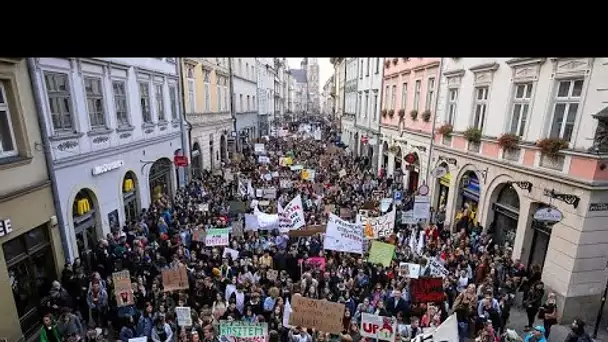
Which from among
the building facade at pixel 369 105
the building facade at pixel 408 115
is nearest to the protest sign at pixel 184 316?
the building facade at pixel 408 115

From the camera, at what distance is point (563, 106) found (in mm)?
11180

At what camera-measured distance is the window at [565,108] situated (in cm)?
1070

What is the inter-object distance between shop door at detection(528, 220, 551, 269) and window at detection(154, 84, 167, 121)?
17.4m

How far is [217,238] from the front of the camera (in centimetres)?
1222

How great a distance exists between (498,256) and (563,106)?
16.7 feet

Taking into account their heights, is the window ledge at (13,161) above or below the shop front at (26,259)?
above

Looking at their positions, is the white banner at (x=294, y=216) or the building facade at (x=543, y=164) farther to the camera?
the white banner at (x=294, y=216)

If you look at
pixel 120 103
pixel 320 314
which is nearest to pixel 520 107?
pixel 320 314

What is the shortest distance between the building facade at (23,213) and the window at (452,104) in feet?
53.3

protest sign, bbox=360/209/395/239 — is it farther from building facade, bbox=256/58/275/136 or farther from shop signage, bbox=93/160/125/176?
building facade, bbox=256/58/275/136

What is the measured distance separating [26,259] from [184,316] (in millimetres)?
5098

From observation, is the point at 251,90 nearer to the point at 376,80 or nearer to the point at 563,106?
the point at 376,80

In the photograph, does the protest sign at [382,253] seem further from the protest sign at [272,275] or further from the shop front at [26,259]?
the shop front at [26,259]

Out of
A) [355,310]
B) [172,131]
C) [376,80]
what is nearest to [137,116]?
[172,131]
